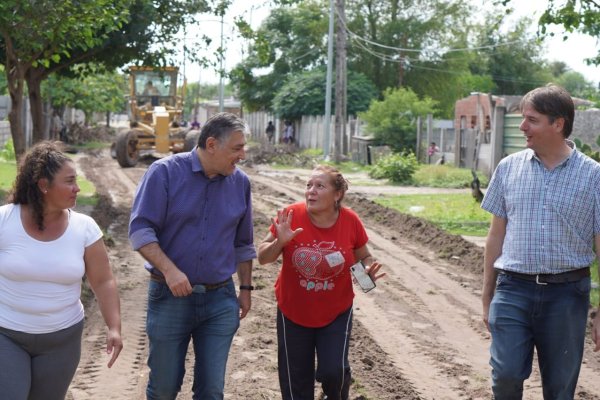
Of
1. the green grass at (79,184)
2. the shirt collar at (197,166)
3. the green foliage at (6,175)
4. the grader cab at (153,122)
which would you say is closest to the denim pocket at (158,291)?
the shirt collar at (197,166)

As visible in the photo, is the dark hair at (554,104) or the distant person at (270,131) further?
the distant person at (270,131)

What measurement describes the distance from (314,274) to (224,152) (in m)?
0.91

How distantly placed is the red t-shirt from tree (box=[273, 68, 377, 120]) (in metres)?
47.5

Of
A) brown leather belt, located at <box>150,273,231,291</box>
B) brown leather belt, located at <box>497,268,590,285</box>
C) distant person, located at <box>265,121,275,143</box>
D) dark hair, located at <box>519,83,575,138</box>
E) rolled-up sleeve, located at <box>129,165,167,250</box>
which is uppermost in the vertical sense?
dark hair, located at <box>519,83,575,138</box>

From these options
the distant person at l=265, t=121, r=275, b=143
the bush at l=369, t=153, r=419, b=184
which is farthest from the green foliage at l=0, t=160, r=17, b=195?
the distant person at l=265, t=121, r=275, b=143

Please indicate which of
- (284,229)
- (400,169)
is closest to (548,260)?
(284,229)

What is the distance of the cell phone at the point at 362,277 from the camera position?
562 centimetres

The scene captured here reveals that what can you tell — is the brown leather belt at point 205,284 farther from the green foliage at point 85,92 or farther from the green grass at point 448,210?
the green foliage at point 85,92

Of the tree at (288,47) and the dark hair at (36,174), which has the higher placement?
the tree at (288,47)

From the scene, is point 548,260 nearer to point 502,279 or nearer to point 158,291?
point 502,279

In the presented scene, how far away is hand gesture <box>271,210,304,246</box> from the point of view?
17.7ft

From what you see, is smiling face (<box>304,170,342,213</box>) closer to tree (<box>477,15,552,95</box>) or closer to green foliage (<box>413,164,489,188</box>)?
green foliage (<box>413,164,489,188</box>)

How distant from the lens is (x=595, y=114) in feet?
79.0

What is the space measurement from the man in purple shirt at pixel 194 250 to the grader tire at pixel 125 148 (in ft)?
84.9
